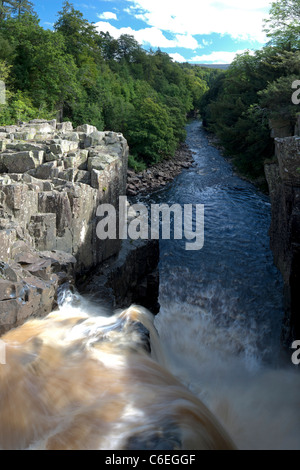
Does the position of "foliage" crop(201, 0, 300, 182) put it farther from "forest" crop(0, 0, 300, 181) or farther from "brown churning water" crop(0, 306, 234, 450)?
"brown churning water" crop(0, 306, 234, 450)

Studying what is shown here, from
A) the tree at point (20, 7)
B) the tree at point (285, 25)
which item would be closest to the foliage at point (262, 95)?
the tree at point (285, 25)

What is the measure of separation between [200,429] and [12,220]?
599cm

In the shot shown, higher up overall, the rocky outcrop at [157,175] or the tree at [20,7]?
the tree at [20,7]

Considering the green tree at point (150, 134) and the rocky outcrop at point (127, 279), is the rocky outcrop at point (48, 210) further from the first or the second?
the green tree at point (150, 134)

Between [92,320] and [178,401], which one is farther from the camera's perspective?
[92,320]

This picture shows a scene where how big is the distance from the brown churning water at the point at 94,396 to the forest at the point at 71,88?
20.1 m

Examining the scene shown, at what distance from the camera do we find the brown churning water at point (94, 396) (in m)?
4.29

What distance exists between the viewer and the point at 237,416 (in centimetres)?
812

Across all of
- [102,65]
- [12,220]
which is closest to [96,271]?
[12,220]

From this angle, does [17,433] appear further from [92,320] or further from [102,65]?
[102,65]

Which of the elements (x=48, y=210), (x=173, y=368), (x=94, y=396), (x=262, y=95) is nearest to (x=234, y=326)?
(x=173, y=368)

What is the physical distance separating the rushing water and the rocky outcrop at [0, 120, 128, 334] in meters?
0.63

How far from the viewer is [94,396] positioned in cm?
496

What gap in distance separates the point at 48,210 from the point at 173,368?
533cm
